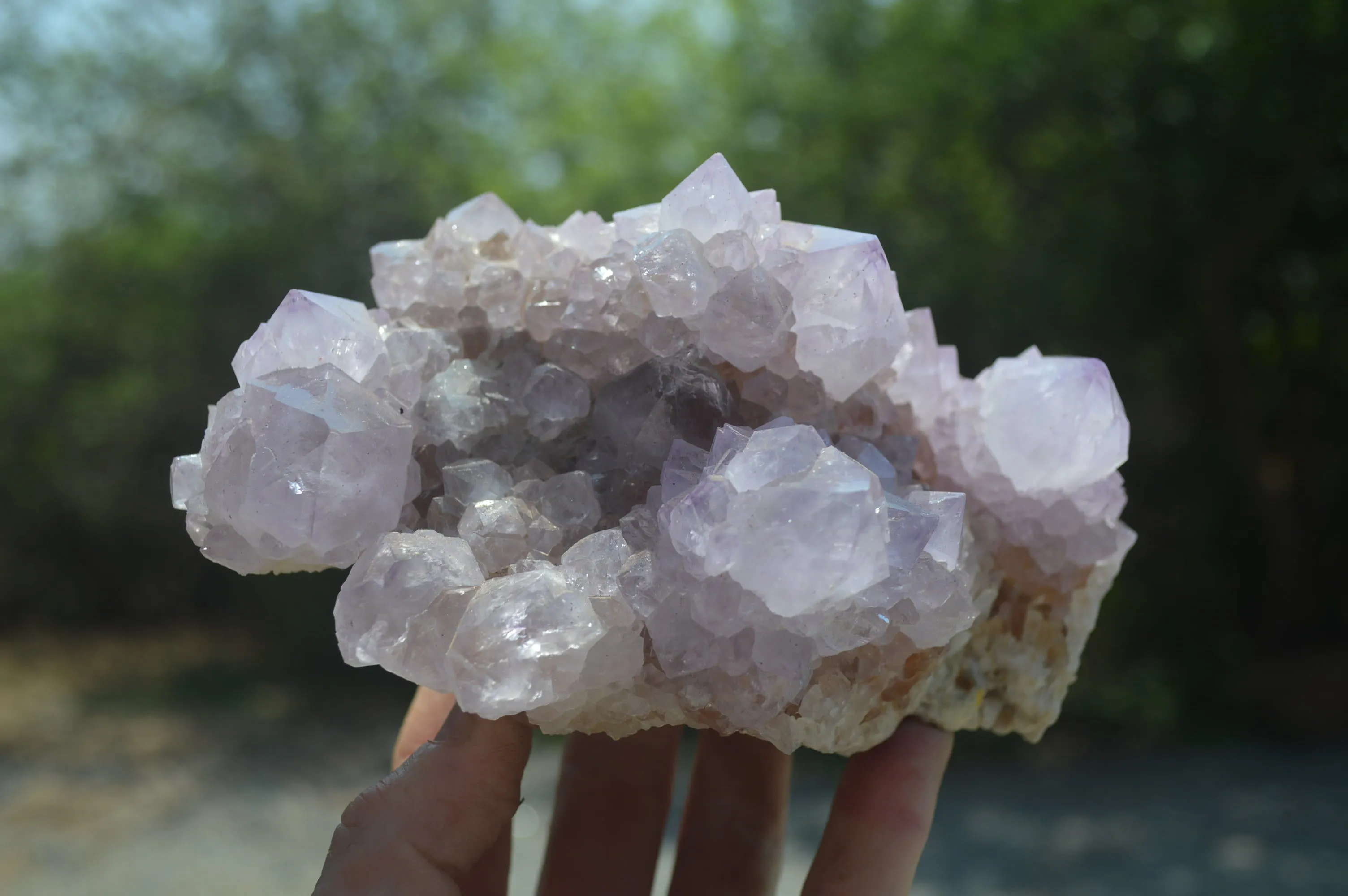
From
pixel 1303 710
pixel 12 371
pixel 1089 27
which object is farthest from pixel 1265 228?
pixel 12 371

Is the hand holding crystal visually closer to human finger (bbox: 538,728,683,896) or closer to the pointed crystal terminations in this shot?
human finger (bbox: 538,728,683,896)

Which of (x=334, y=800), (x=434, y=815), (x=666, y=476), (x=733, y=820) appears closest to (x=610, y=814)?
(x=733, y=820)

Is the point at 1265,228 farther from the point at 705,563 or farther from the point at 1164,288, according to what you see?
the point at 705,563

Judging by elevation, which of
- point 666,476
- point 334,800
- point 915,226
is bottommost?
point 334,800

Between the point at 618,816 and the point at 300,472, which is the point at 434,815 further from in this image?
the point at 618,816

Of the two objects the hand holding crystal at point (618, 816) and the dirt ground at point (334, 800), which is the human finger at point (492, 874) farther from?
the dirt ground at point (334, 800)

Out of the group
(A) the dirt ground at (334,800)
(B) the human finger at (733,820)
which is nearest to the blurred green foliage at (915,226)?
(A) the dirt ground at (334,800)
